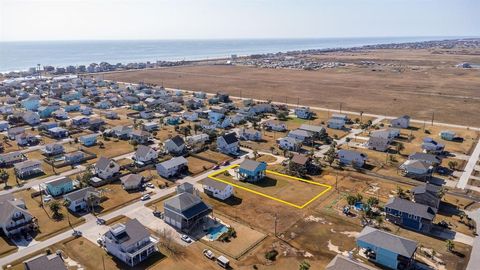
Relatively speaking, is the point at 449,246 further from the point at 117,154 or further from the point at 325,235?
the point at 117,154

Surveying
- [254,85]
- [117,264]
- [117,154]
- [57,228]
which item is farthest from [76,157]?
[254,85]

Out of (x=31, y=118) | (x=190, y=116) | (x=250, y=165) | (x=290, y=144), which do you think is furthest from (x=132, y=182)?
(x=31, y=118)

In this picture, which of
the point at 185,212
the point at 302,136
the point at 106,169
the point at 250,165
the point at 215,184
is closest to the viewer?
the point at 185,212

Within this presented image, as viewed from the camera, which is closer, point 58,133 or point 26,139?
point 26,139

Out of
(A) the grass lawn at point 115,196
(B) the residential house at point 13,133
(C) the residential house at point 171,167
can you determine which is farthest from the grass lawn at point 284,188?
(B) the residential house at point 13,133

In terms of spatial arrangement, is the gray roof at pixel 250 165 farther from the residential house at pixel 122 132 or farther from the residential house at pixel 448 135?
the residential house at pixel 448 135

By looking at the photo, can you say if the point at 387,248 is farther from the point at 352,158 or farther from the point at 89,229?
the point at 89,229
